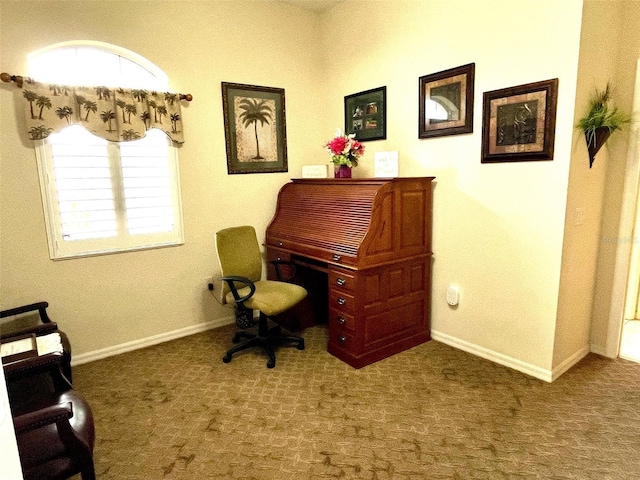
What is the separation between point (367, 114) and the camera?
360 cm

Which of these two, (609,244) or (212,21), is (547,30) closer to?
(609,244)

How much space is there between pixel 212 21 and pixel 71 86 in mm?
1309

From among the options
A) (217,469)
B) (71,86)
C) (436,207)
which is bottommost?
(217,469)

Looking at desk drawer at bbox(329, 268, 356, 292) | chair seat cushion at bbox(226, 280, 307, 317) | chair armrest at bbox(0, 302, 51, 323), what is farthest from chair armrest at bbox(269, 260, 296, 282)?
chair armrest at bbox(0, 302, 51, 323)

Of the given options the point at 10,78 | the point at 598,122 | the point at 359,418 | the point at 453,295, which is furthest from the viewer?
the point at 453,295

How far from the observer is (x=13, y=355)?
1936 millimetres

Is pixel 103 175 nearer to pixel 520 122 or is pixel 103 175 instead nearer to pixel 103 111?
pixel 103 111

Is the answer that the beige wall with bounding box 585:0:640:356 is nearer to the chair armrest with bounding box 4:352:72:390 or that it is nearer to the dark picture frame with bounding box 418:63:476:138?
the dark picture frame with bounding box 418:63:476:138

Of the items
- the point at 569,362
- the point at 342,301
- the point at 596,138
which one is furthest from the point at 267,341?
the point at 596,138

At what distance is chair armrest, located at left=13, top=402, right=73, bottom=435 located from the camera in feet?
4.45

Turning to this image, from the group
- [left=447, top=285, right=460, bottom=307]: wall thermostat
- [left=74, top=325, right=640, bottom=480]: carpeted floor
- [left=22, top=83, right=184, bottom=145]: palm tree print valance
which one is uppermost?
[left=22, top=83, right=184, bottom=145]: palm tree print valance

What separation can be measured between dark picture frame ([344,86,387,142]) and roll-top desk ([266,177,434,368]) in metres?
0.72

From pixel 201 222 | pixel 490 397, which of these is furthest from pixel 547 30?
pixel 201 222

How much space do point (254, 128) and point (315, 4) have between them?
4.48 feet
